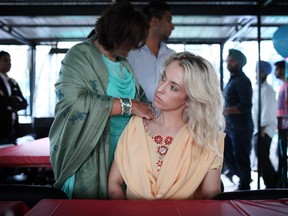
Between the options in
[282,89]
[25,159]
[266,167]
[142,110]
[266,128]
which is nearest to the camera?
[142,110]

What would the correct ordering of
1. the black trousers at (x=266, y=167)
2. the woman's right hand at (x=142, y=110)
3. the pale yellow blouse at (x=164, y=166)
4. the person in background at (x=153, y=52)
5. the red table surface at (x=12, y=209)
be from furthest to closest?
the black trousers at (x=266, y=167), the person in background at (x=153, y=52), the woman's right hand at (x=142, y=110), the pale yellow blouse at (x=164, y=166), the red table surface at (x=12, y=209)

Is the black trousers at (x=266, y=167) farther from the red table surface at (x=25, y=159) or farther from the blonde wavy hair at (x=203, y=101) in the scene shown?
the blonde wavy hair at (x=203, y=101)

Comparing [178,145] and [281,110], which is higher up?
[281,110]

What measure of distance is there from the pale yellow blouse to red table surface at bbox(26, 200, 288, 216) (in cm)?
28

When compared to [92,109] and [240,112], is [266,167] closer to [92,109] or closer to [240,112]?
[240,112]

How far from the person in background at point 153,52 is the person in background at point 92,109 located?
2.37 feet

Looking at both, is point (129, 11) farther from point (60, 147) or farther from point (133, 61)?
point (133, 61)

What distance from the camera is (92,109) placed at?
1.52 metres

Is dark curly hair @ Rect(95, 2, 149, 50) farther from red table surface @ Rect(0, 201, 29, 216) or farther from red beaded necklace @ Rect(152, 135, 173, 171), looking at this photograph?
red table surface @ Rect(0, 201, 29, 216)

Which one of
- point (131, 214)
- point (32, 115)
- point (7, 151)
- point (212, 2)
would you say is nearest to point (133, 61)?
point (7, 151)

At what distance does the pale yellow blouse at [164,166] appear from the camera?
1.33m

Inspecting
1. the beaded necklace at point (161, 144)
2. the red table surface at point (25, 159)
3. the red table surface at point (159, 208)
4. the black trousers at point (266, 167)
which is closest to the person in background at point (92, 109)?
the beaded necklace at point (161, 144)

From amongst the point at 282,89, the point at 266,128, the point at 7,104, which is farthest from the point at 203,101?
the point at 282,89

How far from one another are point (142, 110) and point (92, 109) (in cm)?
21
